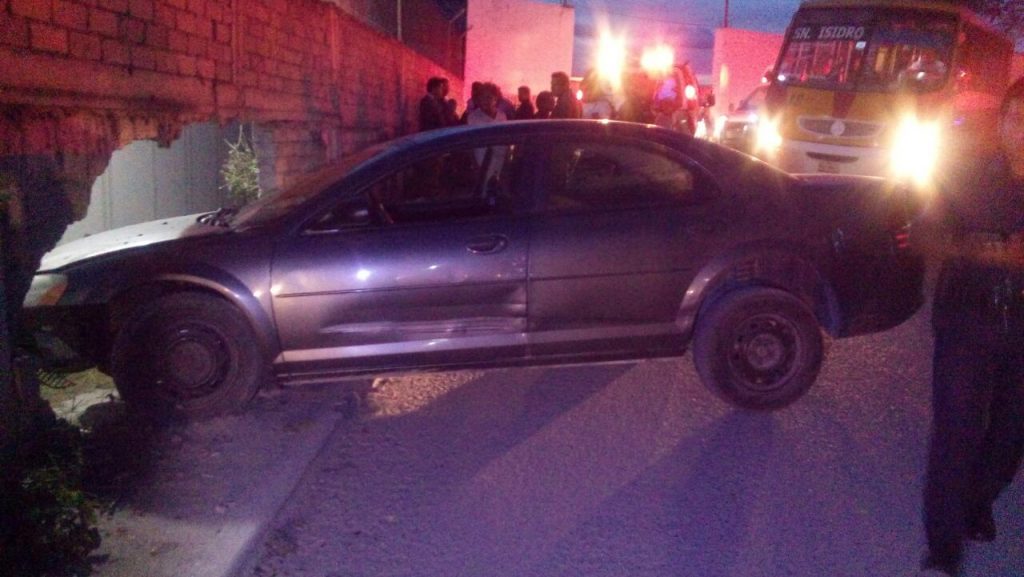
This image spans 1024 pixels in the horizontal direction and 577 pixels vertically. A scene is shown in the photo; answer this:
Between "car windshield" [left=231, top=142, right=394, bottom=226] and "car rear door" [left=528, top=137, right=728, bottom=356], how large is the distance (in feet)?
3.69

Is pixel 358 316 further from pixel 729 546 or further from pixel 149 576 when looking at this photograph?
pixel 729 546

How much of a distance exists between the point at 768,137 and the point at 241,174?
7975 mm

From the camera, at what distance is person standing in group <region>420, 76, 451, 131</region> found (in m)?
11.9

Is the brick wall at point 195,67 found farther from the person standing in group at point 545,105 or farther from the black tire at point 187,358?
the person standing in group at point 545,105

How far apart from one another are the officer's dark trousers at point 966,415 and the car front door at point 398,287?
7.32 feet

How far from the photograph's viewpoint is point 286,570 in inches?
153

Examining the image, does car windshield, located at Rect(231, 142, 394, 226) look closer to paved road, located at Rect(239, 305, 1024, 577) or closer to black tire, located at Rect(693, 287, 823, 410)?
paved road, located at Rect(239, 305, 1024, 577)

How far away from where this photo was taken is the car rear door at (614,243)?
5.26 meters

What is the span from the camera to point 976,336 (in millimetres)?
3594

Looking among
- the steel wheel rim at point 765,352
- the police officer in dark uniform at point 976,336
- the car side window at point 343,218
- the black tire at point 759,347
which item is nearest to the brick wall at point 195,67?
the car side window at point 343,218

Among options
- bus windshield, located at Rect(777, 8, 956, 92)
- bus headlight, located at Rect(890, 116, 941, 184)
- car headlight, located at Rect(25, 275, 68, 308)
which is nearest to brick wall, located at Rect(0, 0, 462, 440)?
car headlight, located at Rect(25, 275, 68, 308)

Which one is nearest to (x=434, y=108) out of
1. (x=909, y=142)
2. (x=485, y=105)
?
(x=485, y=105)

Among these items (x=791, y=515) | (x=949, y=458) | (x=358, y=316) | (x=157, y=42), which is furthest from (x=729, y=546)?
(x=157, y=42)

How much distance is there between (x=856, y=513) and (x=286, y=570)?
2.46 metres
